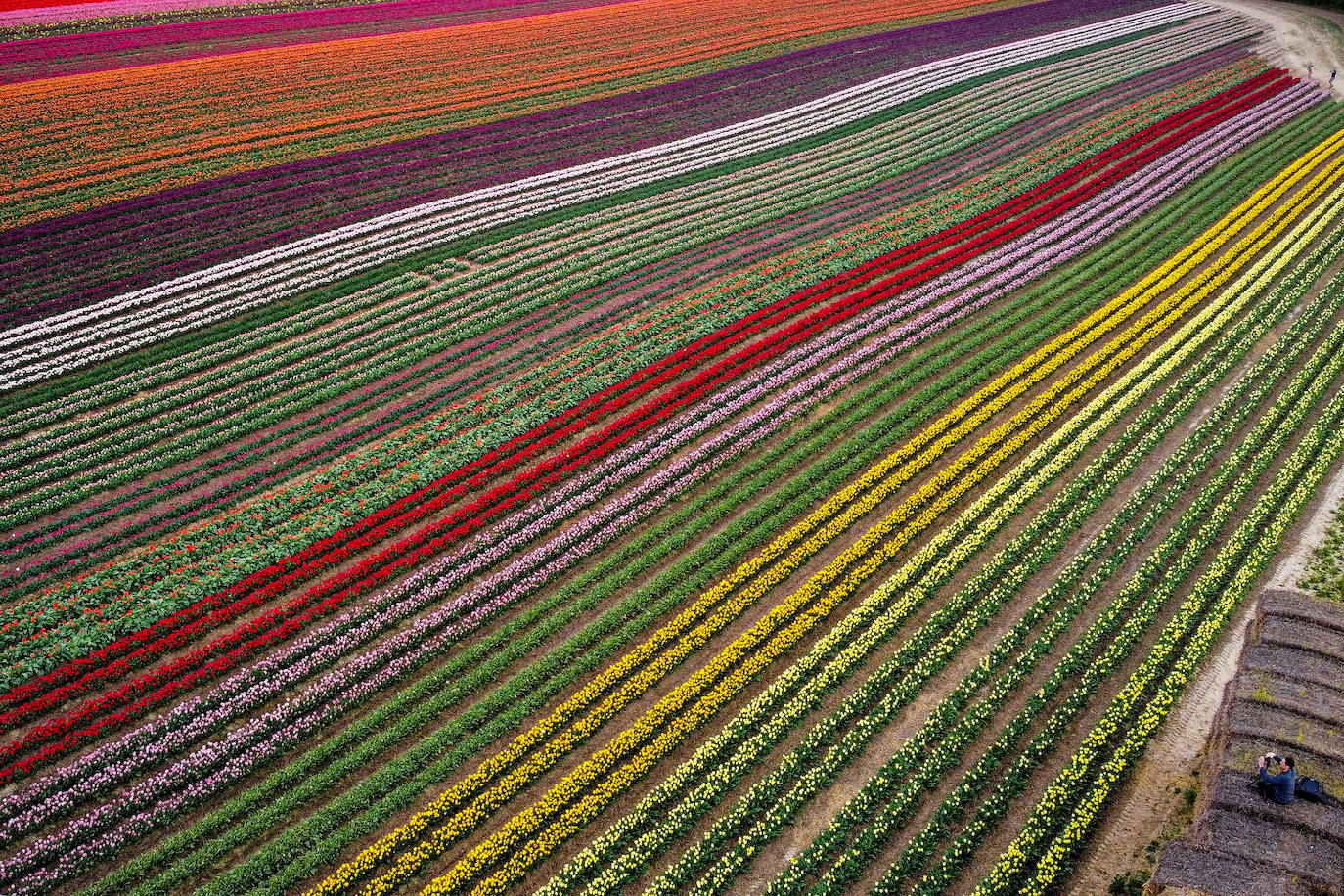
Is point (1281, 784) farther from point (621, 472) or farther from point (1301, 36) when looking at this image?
point (1301, 36)

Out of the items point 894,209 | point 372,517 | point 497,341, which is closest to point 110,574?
point 372,517

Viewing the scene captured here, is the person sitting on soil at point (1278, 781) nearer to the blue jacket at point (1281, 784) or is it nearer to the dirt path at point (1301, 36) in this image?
the blue jacket at point (1281, 784)

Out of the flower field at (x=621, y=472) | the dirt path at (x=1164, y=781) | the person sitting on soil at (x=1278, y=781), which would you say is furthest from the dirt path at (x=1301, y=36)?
the person sitting on soil at (x=1278, y=781)

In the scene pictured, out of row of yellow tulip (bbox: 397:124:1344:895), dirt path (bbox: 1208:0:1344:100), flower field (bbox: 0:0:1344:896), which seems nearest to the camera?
row of yellow tulip (bbox: 397:124:1344:895)

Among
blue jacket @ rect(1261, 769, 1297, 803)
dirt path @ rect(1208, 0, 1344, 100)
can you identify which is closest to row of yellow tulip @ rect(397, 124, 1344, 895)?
blue jacket @ rect(1261, 769, 1297, 803)

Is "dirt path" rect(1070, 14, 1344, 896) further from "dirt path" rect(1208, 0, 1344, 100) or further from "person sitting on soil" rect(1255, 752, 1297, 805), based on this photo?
"dirt path" rect(1208, 0, 1344, 100)

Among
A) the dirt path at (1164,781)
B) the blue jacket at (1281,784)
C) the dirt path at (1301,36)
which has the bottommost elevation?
the dirt path at (1164,781)

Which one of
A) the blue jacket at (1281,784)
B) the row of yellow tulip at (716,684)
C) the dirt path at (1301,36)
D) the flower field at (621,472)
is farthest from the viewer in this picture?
the dirt path at (1301,36)
